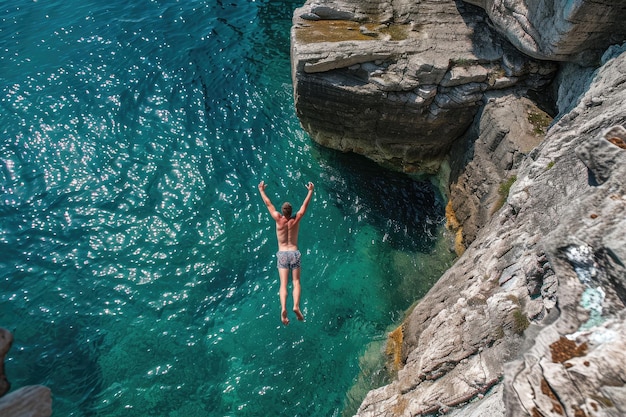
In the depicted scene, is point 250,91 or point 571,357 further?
point 250,91

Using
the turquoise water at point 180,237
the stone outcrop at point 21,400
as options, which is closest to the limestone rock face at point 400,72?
the turquoise water at point 180,237

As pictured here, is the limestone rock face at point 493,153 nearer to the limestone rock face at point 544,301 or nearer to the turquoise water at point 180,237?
the limestone rock face at point 544,301

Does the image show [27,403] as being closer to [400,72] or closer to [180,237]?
→ [180,237]

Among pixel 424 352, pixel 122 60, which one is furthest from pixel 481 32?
pixel 122 60

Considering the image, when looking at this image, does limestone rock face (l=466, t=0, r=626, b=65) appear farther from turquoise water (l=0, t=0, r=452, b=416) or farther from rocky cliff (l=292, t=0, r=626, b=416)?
turquoise water (l=0, t=0, r=452, b=416)

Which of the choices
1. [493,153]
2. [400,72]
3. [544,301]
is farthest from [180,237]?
[544,301]

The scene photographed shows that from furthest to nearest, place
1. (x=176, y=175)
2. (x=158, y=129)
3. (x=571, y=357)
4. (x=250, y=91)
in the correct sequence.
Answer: (x=250, y=91) → (x=158, y=129) → (x=176, y=175) → (x=571, y=357)

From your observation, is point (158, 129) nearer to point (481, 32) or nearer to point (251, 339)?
point (251, 339)
